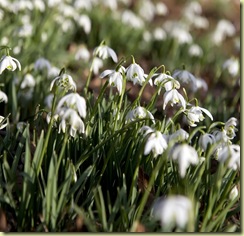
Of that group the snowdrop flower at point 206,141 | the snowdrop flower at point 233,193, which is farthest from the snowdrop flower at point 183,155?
the snowdrop flower at point 233,193

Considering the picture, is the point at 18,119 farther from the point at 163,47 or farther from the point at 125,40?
the point at 163,47

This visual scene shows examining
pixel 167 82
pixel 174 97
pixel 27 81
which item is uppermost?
pixel 27 81

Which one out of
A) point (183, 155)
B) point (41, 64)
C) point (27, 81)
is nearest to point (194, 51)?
point (41, 64)

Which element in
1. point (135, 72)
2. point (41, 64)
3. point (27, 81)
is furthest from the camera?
point (41, 64)

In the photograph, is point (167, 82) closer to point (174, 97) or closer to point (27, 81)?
point (174, 97)

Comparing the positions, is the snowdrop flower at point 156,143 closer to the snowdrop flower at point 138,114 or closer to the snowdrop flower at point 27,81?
the snowdrop flower at point 138,114

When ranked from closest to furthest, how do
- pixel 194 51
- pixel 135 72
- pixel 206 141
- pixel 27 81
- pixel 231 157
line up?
pixel 231 157, pixel 206 141, pixel 135 72, pixel 27 81, pixel 194 51

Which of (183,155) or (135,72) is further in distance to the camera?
(135,72)

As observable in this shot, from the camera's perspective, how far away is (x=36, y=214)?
7.42 ft

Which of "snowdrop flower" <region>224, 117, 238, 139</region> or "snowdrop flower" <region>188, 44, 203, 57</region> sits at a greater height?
"snowdrop flower" <region>188, 44, 203, 57</region>

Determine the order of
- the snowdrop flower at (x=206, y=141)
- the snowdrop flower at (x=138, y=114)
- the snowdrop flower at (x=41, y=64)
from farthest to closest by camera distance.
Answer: the snowdrop flower at (x=41, y=64) < the snowdrop flower at (x=138, y=114) < the snowdrop flower at (x=206, y=141)

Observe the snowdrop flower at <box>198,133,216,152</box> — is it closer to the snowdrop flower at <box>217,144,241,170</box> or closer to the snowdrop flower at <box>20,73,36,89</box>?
the snowdrop flower at <box>217,144,241,170</box>

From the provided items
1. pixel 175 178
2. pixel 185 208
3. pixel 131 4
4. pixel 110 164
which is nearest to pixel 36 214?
pixel 110 164

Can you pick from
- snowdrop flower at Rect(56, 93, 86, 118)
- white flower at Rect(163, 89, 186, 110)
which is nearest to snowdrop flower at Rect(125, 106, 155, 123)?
white flower at Rect(163, 89, 186, 110)
